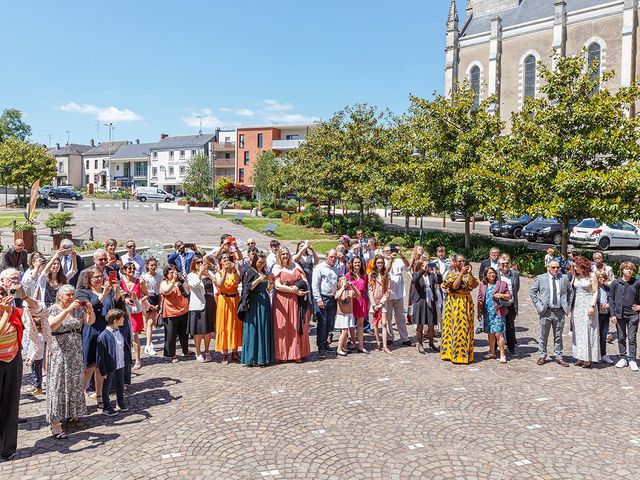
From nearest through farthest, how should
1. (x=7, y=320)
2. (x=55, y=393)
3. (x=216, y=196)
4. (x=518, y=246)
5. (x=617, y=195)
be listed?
(x=7, y=320) → (x=55, y=393) → (x=617, y=195) → (x=518, y=246) → (x=216, y=196)

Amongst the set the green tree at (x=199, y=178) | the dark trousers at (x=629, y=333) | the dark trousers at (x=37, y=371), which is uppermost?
the green tree at (x=199, y=178)

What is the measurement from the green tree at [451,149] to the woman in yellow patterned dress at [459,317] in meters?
12.9

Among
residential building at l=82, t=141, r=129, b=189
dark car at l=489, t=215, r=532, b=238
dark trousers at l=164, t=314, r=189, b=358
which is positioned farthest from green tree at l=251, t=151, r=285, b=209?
residential building at l=82, t=141, r=129, b=189

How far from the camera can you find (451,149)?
2297cm

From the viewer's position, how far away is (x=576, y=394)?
766cm

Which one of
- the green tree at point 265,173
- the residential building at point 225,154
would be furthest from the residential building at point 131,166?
the green tree at point 265,173

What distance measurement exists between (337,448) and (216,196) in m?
55.8

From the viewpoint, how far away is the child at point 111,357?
6.81 meters

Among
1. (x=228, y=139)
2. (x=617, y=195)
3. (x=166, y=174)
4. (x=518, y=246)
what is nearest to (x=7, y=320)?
(x=617, y=195)

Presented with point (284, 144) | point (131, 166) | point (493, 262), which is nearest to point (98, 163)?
point (131, 166)

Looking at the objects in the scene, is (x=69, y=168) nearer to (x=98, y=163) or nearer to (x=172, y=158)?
(x=98, y=163)

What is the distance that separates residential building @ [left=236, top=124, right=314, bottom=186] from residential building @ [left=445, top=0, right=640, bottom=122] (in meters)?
24.6

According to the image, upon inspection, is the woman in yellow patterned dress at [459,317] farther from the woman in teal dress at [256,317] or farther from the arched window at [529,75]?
the arched window at [529,75]

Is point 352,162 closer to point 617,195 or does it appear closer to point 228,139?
point 617,195
